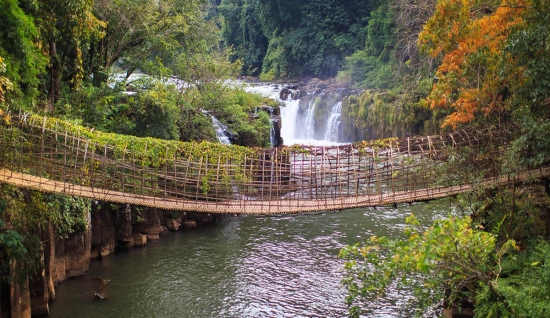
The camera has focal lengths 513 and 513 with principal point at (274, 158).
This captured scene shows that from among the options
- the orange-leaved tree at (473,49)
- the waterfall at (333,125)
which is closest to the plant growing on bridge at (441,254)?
the orange-leaved tree at (473,49)

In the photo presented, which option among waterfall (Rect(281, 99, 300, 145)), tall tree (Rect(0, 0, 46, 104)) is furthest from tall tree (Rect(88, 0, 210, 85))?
waterfall (Rect(281, 99, 300, 145))

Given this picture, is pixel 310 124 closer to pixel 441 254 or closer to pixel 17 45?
pixel 17 45

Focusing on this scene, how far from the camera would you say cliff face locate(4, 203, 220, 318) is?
8461 mm

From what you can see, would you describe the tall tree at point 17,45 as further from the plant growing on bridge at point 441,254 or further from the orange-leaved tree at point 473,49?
the orange-leaved tree at point 473,49

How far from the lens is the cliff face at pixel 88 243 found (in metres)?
8.46

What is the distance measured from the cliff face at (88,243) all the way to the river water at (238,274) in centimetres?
31

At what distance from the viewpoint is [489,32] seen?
919 centimetres

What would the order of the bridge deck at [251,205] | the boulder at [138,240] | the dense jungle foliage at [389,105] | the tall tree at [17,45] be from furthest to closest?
the boulder at [138,240]
the tall tree at [17,45]
the bridge deck at [251,205]
the dense jungle foliage at [389,105]

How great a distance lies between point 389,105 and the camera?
26844 millimetres

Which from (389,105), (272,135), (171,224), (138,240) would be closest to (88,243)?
(138,240)

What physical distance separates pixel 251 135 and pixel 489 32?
1276 centimetres

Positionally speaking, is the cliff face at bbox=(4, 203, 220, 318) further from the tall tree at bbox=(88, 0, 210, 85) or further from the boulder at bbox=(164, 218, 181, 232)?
the tall tree at bbox=(88, 0, 210, 85)

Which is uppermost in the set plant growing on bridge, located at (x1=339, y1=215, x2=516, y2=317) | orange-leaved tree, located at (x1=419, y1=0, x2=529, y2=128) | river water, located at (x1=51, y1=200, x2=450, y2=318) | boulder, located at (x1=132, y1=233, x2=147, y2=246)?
orange-leaved tree, located at (x1=419, y1=0, x2=529, y2=128)

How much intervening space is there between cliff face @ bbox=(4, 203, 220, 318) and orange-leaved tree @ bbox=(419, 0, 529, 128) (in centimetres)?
811
